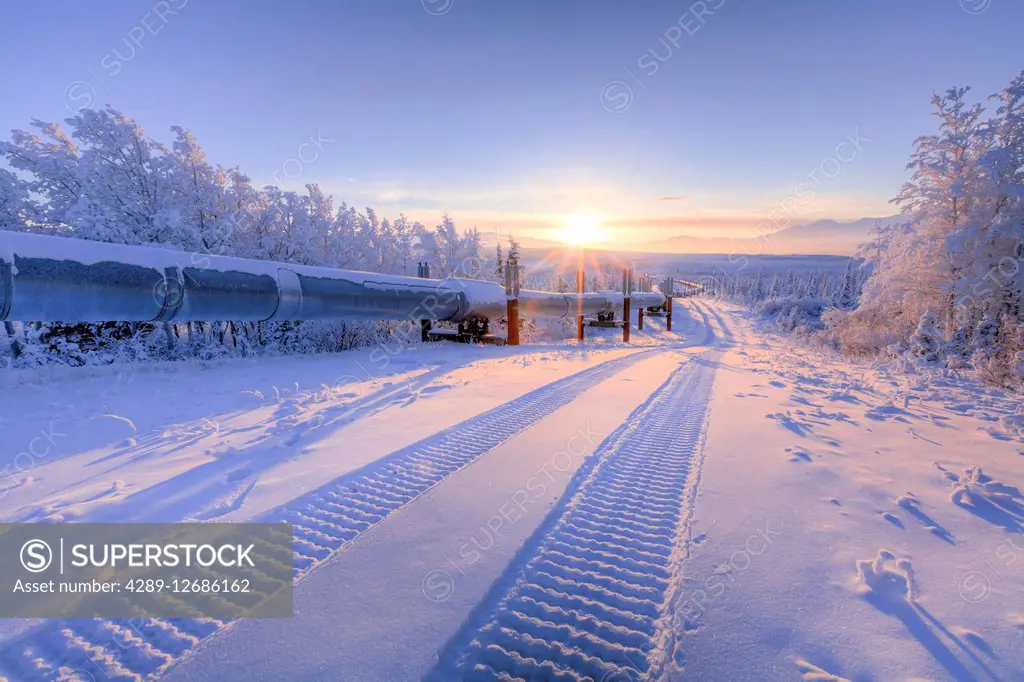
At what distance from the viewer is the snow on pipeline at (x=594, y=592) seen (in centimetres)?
195

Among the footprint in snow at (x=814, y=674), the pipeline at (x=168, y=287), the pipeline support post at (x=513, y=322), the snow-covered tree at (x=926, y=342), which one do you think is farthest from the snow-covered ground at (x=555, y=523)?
the pipeline support post at (x=513, y=322)

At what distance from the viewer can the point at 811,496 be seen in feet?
11.4

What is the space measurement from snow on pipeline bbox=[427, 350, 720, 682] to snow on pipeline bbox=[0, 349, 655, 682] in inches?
46.5

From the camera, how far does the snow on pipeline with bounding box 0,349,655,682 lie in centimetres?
187

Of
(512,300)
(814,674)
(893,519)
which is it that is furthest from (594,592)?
(512,300)

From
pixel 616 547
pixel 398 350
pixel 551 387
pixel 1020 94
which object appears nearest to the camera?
pixel 616 547

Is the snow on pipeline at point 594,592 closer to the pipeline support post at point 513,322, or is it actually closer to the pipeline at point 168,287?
the pipeline at point 168,287

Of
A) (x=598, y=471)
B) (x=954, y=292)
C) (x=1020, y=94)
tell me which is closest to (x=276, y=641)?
(x=598, y=471)

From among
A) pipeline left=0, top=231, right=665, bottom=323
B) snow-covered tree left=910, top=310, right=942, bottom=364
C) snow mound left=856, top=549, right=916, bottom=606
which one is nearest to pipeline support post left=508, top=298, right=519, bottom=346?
pipeline left=0, top=231, right=665, bottom=323

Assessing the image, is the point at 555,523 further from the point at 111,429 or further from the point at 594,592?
the point at 111,429

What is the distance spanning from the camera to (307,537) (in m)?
2.81

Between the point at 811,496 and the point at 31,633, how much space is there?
17.2 ft

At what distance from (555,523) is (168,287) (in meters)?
7.20

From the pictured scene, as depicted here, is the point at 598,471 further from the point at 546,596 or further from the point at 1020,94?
the point at 1020,94
